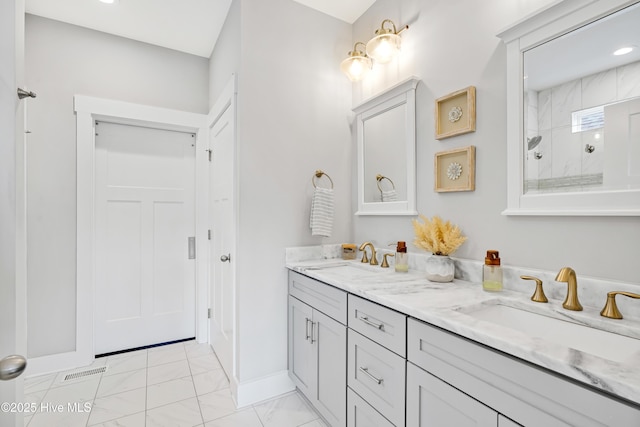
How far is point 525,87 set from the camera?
1312 millimetres

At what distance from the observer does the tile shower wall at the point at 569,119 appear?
3.51 ft

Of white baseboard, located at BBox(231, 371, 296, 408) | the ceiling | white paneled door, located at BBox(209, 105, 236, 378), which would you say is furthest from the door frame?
white baseboard, located at BBox(231, 371, 296, 408)

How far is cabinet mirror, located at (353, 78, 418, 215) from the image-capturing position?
6.12ft

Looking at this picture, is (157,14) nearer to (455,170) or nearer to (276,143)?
(276,143)

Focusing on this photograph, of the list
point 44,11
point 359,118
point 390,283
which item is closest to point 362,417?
point 390,283

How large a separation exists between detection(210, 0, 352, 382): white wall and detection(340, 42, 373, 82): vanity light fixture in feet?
0.53

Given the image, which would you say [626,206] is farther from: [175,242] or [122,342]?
[122,342]

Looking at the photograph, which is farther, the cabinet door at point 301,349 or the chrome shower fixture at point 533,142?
the cabinet door at point 301,349

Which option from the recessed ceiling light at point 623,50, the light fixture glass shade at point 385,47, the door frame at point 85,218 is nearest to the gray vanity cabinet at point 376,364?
the recessed ceiling light at point 623,50

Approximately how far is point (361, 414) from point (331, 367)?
277mm

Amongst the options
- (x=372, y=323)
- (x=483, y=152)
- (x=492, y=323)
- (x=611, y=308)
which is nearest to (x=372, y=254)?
(x=372, y=323)

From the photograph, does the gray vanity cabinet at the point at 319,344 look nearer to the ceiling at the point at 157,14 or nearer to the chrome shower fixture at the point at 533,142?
the chrome shower fixture at the point at 533,142

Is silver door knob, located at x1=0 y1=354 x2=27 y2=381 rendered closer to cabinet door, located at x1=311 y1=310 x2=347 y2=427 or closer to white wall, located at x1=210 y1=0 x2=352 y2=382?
cabinet door, located at x1=311 y1=310 x2=347 y2=427

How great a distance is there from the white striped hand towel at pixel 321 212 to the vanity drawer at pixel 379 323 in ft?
2.55
